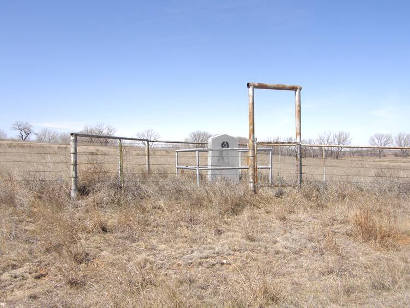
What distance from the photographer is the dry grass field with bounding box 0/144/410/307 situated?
4.33 m

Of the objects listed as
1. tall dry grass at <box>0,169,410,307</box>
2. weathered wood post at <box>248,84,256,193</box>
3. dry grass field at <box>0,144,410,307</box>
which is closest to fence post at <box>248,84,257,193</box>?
weathered wood post at <box>248,84,256,193</box>

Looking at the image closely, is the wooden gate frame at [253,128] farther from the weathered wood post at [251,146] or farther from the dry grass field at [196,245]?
the dry grass field at [196,245]

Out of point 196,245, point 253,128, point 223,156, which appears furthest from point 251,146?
point 196,245

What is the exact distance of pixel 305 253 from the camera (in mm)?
6051

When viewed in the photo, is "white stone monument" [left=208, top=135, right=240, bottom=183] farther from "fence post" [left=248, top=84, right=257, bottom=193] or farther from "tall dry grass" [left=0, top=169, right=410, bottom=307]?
"tall dry grass" [left=0, top=169, right=410, bottom=307]

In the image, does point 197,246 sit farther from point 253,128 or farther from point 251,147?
point 253,128

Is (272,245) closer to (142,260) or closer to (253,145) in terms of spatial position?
(142,260)

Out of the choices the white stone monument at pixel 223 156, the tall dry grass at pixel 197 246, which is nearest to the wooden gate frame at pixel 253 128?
the tall dry grass at pixel 197 246

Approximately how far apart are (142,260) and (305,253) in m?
2.69

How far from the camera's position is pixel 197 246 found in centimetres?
633

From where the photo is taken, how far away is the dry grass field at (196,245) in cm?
433

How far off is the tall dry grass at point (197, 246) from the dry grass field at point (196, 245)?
2 cm

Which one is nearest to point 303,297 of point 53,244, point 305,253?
point 305,253

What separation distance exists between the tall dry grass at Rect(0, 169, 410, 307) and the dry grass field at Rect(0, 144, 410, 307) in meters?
0.02
